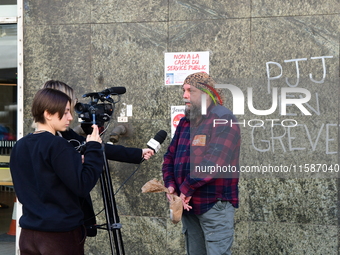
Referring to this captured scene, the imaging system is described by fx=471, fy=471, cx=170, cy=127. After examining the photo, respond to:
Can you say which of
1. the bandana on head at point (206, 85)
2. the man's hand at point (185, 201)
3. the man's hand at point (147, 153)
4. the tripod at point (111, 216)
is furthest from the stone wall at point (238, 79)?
the tripod at point (111, 216)

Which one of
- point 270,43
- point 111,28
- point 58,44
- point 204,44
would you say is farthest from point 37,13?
point 270,43

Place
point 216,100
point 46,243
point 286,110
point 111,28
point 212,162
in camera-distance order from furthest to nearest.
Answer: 1. point 111,28
2. point 286,110
3. point 216,100
4. point 212,162
5. point 46,243

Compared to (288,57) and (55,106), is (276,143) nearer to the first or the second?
(288,57)

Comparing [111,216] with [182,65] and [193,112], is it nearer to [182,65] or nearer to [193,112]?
[193,112]

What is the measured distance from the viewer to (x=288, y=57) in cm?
498

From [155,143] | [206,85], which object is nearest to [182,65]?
[206,85]

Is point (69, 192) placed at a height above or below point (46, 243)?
A: above

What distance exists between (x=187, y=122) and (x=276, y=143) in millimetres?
1601

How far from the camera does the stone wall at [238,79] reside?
4.92 meters

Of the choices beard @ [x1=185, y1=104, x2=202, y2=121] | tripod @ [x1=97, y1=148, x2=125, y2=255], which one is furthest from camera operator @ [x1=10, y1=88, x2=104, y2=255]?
beard @ [x1=185, y1=104, x2=202, y2=121]

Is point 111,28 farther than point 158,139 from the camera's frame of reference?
Yes

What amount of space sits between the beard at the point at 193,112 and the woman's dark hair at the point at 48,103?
1174mm

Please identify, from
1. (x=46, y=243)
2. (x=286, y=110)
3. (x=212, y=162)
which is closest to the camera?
(x=46, y=243)

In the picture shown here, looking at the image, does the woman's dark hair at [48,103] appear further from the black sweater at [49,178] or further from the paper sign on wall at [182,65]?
the paper sign on wall at [182,65]
